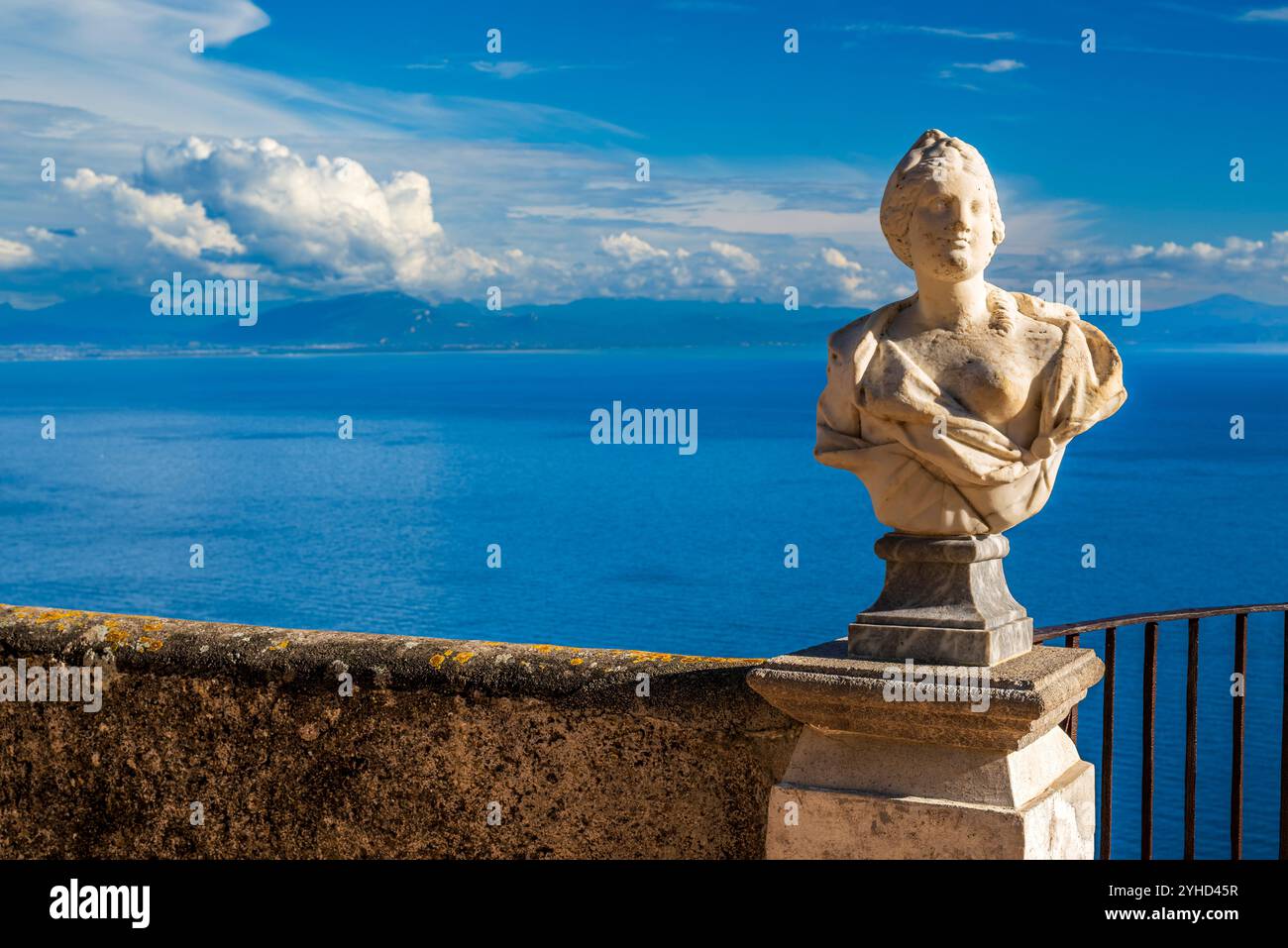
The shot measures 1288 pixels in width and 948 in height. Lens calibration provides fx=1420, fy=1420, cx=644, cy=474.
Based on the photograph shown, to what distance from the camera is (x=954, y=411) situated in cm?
329

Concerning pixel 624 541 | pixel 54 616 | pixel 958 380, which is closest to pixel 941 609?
pixel 958 380

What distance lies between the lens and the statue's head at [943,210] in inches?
131

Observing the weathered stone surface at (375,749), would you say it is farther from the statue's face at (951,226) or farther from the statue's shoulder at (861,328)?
the statue's face at (951,226)

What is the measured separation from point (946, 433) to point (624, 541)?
59.7m

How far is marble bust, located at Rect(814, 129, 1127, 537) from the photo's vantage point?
10.8 ft

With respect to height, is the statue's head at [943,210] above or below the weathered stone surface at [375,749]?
above

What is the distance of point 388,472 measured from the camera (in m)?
81.2

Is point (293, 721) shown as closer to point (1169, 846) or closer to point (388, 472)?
point (1169, 846)

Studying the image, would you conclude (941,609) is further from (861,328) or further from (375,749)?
(375,749)

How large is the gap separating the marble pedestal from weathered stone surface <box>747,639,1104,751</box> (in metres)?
0.06

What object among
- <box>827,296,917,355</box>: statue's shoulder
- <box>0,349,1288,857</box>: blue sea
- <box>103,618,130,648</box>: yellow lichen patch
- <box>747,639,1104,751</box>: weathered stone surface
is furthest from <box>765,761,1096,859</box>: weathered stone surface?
<box>0,349,1288,857</box>: blue sea

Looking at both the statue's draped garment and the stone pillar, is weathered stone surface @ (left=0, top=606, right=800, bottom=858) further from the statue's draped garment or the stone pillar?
the statue's draped garment

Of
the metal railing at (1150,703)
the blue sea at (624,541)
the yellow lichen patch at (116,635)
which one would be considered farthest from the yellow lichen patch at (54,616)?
the blue sea at (624,541)

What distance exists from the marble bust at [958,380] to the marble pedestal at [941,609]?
5 cm
